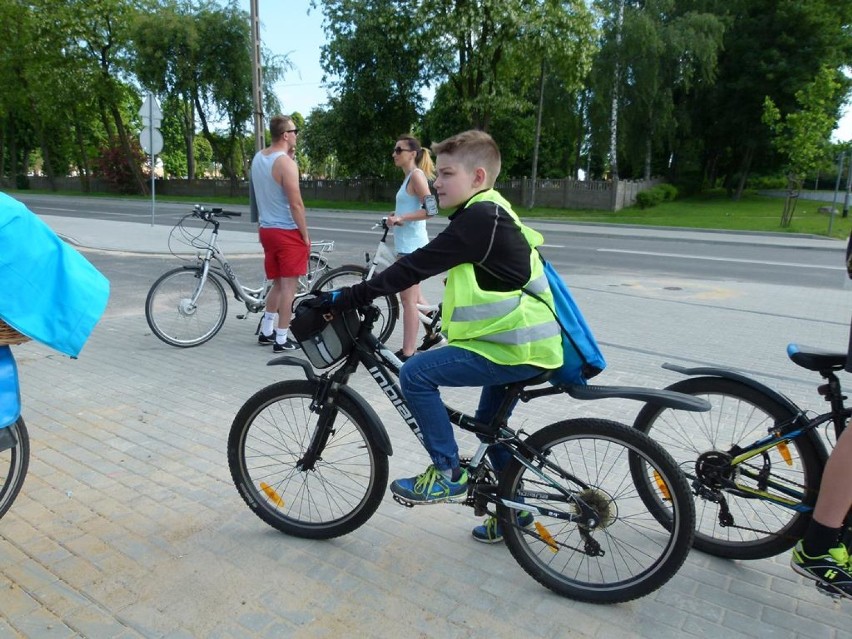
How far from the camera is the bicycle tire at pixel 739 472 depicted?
2.74 metres

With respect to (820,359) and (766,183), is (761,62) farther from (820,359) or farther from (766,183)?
(820,359)

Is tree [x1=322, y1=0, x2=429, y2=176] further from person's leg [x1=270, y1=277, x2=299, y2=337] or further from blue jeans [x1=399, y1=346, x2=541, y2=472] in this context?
blue jeans [x1=399, y1=346, x2=541, y2=472]

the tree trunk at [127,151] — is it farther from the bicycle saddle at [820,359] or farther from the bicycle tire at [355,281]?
the bicycle saddle at [820,359]

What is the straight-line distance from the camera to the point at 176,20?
118 ft

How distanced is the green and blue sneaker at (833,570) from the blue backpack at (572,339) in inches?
41.7

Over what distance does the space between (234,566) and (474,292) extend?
1.57 m

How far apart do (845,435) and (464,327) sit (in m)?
A: 1.42

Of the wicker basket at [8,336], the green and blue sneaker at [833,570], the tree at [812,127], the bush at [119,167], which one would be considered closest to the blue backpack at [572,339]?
the green and blue sneaker at [833,570]

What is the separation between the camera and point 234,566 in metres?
2.94

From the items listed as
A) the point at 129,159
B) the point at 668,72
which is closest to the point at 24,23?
the point at 129,159

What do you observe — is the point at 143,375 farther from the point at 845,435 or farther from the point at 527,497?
the point at 845,435

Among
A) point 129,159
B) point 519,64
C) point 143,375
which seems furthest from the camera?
point 129,159

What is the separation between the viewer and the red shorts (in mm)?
6195

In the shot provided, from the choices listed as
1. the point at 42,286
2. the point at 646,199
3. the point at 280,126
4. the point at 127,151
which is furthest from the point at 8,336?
the point at 127,151
